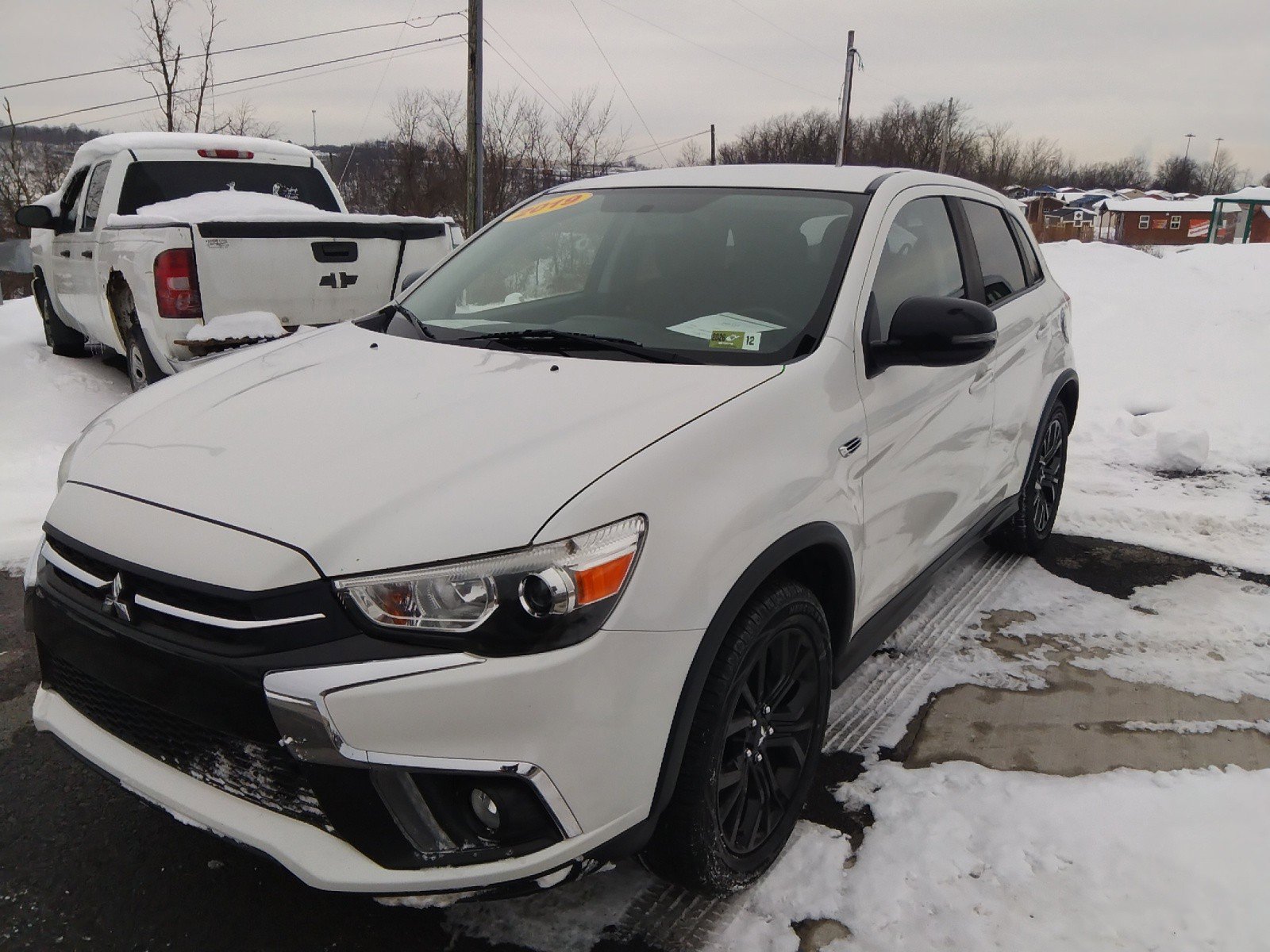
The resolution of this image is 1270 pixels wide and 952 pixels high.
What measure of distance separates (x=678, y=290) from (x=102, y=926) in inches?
89.9

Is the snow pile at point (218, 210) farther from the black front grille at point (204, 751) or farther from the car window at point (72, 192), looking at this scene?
the black front grille at point (204, 751)

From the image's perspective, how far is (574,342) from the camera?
2666 mm

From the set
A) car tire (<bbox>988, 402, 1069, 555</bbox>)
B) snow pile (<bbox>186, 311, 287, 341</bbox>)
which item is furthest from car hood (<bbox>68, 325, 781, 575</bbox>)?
snow pile (<bbox>186, 311, 287, 341</bbox>)

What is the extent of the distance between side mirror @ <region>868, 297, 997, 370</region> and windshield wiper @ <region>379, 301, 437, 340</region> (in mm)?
1378

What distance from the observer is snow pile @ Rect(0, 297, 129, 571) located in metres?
4.82

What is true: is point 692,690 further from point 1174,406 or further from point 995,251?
point 1174,406

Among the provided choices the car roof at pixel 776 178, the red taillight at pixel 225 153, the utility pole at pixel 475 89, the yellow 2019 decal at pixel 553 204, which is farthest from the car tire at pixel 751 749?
the utility pole at pixel 475 89

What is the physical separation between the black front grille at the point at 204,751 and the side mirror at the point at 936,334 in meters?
1.87

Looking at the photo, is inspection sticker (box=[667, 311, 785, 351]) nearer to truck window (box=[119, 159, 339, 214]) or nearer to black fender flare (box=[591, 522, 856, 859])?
black fender flare (box=[591, 522, 856, 859])

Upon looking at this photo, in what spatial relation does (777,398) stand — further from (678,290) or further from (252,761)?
(252,761)

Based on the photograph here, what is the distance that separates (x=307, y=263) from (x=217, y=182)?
2322 millimetres

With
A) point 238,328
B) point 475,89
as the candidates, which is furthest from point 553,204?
point 475,89

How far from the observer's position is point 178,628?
1.82m

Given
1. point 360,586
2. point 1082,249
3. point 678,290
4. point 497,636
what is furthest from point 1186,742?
point 1082,249
